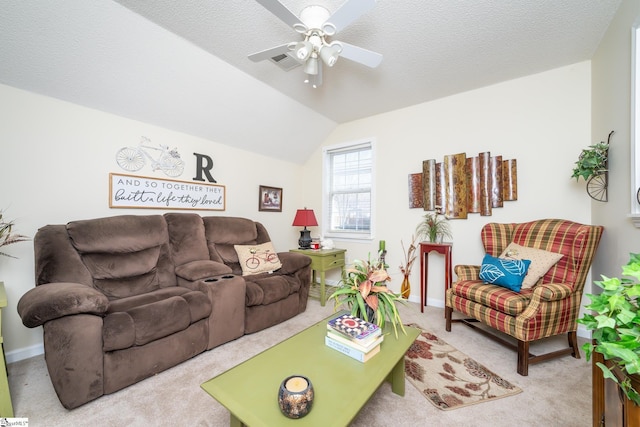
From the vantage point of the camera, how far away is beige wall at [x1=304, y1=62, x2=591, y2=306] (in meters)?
2.37

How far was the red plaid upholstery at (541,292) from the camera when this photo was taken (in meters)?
1.75

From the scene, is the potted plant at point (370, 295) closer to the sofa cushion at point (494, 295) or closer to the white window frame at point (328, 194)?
the sofa cushion at point (494, 295)

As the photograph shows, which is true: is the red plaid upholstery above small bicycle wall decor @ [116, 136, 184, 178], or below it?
below

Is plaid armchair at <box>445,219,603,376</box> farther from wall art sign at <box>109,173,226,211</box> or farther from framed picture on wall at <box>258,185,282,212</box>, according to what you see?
wall art sign at <box>109,173,226,211</box>

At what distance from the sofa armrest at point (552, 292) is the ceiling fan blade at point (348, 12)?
217cm

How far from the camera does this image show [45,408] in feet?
4.64

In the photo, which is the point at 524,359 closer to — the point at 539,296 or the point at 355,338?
the point at 539,296

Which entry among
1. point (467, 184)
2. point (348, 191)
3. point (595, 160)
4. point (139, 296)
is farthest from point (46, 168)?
point (595, 160)

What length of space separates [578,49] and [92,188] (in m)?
4.51

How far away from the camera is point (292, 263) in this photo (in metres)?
2.76

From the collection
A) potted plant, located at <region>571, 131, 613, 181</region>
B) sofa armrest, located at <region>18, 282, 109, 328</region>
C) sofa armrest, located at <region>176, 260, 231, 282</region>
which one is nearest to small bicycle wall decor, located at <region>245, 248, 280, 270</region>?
sofa armrest, located at <region>176, 260, 231, 282</region>

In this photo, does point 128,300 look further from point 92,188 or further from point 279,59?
point 279,59

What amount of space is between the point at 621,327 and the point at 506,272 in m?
1.67

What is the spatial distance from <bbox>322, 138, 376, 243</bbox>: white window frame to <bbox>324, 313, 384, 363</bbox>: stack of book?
88.7 inches
